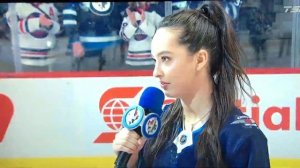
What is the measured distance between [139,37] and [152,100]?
2.59ft

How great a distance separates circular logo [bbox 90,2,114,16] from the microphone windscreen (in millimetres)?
781

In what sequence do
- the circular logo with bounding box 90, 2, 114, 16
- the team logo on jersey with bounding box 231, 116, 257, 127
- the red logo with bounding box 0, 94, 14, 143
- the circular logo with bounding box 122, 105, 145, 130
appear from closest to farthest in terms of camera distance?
the circular logo with bounding box 122, 105, 145, 130 < the team logo on jersey with bounding box 231, 116, 257, 127 < the circular logo with bounding box 90, 2, 114, 16 < the red logo with bounding box 0, 94, 14, 143

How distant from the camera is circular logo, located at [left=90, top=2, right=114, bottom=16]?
1.77 metres

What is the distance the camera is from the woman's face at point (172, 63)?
1.09m

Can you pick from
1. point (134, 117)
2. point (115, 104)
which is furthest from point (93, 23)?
point (134, 117)

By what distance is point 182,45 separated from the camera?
1092 millimetres

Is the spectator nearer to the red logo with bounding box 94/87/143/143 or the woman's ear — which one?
the red logo with bounding box 94/87/143/143

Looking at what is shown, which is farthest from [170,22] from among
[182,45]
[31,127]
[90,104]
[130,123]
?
[31,127]

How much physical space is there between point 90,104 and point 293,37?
939mm

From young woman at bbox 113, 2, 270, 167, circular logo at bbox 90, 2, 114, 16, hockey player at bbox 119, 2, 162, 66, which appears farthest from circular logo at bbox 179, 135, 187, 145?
circular logo at bbox 90, 2, 114, 16

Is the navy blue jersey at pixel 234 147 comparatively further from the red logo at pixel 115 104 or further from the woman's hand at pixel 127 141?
the red logo at pixel 115 104

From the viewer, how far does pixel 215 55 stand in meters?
1.12

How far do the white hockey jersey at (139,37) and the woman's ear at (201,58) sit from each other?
671mm

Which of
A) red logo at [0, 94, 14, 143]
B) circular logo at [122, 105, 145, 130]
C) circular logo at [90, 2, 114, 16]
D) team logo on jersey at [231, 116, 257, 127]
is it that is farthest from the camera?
red logo at [0, 94, 14, 143]
